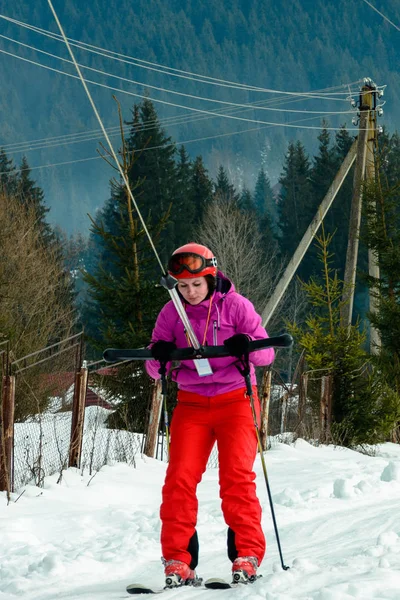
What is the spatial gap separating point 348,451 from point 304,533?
7.19m

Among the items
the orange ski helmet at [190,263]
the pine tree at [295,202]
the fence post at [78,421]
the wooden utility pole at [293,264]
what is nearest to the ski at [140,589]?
the orange ski helmet at [190,263]

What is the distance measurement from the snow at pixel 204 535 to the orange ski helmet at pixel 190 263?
165cm

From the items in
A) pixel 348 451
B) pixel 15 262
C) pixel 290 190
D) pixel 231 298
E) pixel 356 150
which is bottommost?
pixel 348 451

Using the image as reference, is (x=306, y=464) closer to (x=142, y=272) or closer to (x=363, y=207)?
(x=142, y=272)

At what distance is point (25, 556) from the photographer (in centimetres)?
544

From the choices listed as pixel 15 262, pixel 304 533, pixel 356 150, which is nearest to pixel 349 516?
pixel 304 533

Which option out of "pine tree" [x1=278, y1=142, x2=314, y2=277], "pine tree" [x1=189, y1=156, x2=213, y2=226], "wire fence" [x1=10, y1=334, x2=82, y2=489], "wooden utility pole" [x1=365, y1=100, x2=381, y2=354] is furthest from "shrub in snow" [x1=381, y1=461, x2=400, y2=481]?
"pine tree" [x1=278, y1=142, x2=314, y2=277]

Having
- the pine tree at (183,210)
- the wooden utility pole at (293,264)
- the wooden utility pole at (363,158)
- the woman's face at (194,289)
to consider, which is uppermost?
the pine tree at (183,210)

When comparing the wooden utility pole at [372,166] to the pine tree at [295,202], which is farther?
the pine tree at [295,202]

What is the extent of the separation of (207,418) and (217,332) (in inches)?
19.3

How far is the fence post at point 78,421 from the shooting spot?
9047 mm

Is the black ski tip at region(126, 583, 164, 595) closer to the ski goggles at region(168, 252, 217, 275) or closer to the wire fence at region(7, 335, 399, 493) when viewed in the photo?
the ski goggles at region(168, 252, 217, 275)

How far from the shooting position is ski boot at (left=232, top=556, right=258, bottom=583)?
436 centimetres

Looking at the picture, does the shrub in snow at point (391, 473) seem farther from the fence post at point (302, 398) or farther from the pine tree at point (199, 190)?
the pine tree at point (199, 190)
